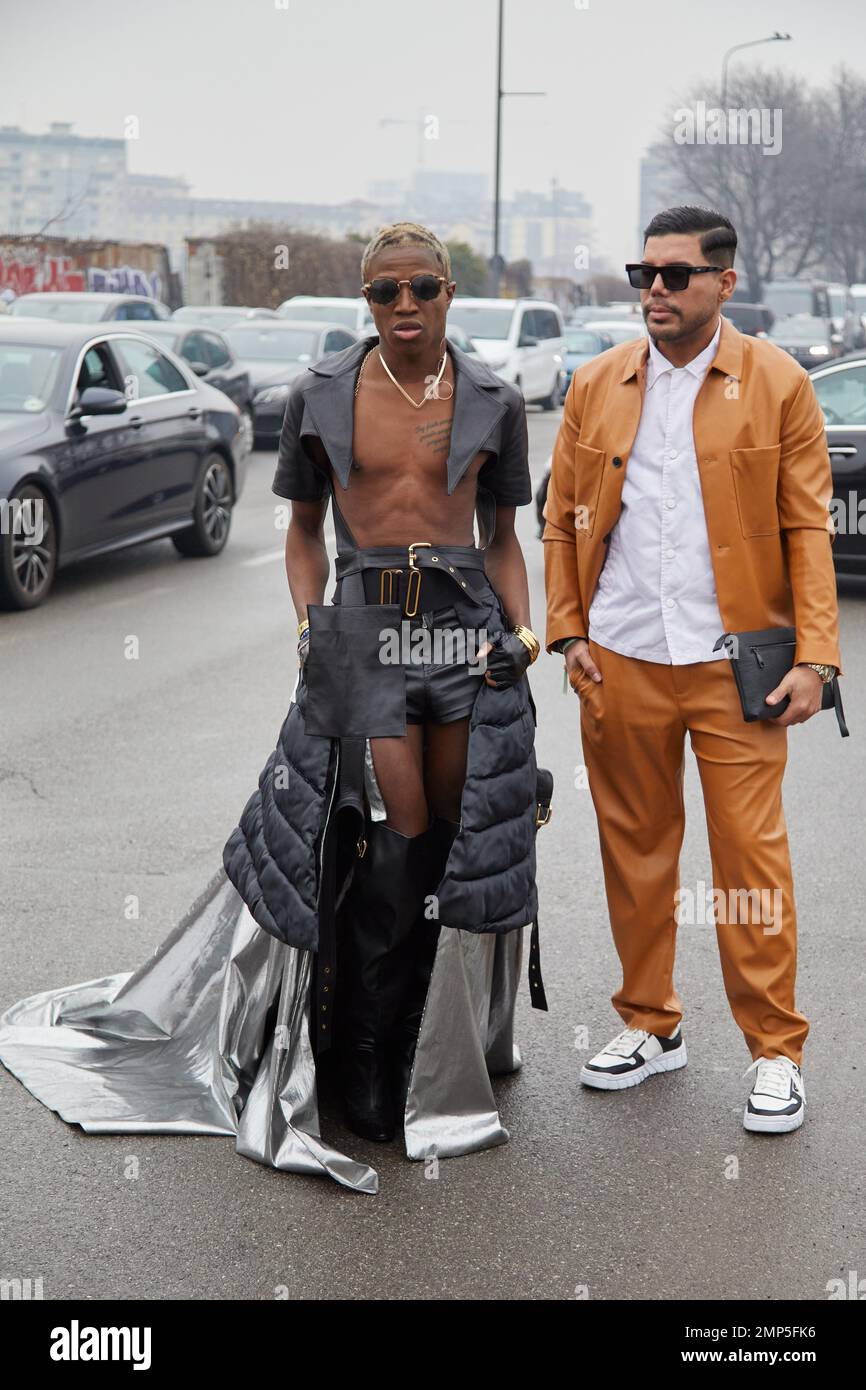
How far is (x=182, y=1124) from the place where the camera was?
3898mm

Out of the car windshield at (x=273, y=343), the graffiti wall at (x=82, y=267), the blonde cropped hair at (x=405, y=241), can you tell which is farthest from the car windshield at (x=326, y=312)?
the blonde cropped hair at (x=405, y=241)

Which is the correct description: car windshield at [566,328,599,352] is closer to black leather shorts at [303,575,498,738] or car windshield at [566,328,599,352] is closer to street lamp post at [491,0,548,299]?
street lamp post at [491,0,548,299]

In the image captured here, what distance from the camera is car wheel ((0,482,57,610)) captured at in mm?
10141

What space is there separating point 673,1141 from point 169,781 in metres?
3.42

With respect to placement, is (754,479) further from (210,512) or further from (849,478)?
(210,512)

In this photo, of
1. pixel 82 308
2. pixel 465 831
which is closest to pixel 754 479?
pixel 465 831

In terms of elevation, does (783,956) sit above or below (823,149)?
below

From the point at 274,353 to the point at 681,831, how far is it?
17.7 m

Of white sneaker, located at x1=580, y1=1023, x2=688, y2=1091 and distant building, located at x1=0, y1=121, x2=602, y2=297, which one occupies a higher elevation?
distant building, located at x1=0, y1=121, x2=602, y2=297

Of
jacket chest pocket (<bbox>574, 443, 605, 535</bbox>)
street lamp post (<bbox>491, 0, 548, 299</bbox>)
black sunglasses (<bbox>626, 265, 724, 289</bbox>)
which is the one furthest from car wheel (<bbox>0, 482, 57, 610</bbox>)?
street lamp post (<bbox>491, 0, 548, 299</bbox>)

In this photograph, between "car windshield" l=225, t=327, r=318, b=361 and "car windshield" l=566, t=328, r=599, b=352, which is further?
"car windshield" l=566, t=328, r=599, b=352

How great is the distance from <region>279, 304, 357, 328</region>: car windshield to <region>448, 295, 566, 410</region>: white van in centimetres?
156

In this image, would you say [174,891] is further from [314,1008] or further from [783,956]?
[783,956]
